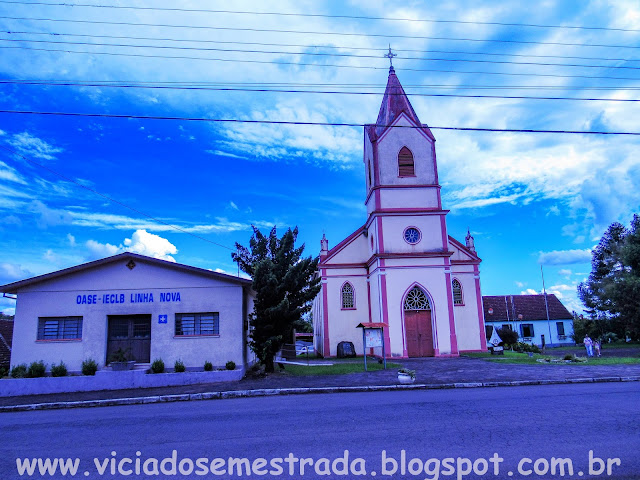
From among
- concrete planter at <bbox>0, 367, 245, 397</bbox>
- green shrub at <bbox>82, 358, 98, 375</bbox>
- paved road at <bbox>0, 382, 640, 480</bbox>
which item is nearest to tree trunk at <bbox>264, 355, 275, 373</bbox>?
concrete planter at <bbox>0, 367, 245, 397</bbox>

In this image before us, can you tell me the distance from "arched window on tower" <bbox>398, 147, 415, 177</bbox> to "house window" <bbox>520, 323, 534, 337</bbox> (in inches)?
1138

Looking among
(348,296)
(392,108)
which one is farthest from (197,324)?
(392,108)

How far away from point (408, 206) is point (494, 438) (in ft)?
67.0

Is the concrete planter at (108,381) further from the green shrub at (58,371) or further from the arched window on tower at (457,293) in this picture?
the arched window on tower at (457,293)

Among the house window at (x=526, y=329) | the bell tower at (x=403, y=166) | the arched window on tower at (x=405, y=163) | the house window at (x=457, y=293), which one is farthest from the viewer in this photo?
the house window at (x=526, y=329)

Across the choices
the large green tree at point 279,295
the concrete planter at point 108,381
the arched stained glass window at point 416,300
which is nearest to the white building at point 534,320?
the arched stained glass window at point 416,300

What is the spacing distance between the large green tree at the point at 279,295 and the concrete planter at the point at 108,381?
5.40 feet

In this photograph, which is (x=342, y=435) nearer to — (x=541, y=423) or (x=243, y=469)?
(x=243, y=469)

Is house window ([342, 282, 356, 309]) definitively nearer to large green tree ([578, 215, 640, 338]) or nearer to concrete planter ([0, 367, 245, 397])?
concrete planter ([0, 367, 245, 397])

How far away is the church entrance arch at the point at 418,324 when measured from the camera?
982 inches

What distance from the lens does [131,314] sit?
17547 millimetres

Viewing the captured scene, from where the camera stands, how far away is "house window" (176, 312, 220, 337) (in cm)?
1758

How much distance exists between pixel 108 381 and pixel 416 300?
16.2 metres

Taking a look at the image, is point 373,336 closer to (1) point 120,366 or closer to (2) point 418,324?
(2) point 418,324
